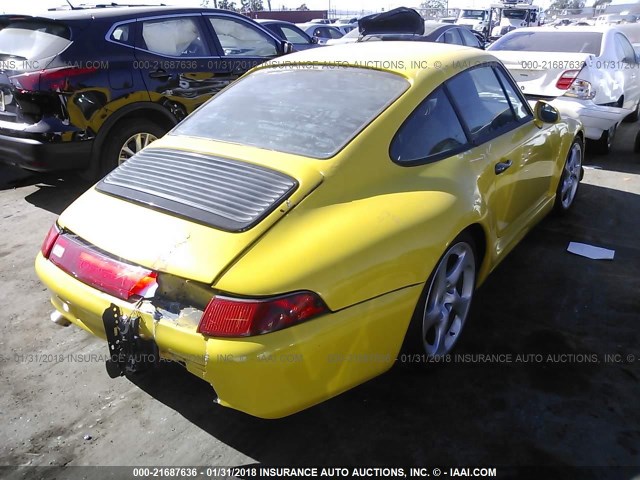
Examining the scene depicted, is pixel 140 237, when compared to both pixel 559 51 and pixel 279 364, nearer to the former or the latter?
pixel 279 364

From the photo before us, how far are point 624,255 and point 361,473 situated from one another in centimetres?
292

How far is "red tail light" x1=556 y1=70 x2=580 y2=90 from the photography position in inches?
242

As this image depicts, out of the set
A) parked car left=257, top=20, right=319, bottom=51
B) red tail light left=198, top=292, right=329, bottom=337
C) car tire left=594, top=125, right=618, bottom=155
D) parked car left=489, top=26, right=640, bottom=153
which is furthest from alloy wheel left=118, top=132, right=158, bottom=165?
parked car left=257, top=20, right=319, bottom=51

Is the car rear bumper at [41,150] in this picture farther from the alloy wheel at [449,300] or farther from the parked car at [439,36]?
the parked car at [439,36]

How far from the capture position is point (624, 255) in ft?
13.3

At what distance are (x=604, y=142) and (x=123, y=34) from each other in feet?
18.4

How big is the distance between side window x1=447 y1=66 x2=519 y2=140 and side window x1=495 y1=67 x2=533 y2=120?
0.08 meters

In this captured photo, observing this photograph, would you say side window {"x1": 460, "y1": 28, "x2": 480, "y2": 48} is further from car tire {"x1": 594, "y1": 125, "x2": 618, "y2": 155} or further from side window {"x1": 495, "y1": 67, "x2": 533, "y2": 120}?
side window {"x1": 495, "y1": 67, "x2": 533, "y2": 120}

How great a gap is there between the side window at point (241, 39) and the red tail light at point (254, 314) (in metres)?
4.73

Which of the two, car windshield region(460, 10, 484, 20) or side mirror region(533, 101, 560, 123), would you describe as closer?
side mirror region(533, 101, 560, 123)

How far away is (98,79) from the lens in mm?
4871

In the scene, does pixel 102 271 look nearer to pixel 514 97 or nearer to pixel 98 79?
pixel 514 97

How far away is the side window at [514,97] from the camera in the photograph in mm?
3629

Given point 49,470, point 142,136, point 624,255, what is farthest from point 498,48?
point 49,470
